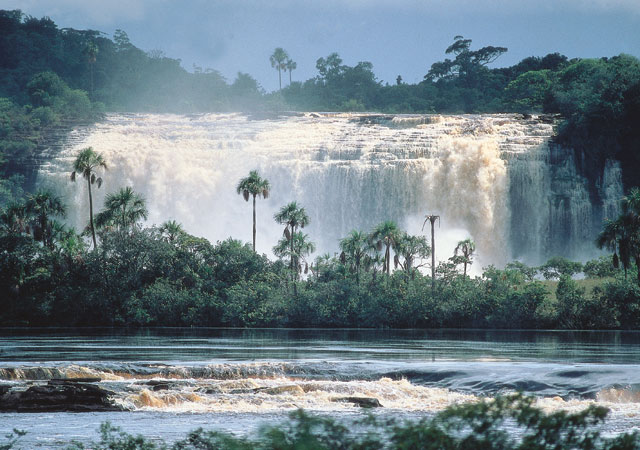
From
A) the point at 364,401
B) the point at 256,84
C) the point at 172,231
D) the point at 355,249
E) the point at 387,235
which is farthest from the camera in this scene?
the point at 256,84

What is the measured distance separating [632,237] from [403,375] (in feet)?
118

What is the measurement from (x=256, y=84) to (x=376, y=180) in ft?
186

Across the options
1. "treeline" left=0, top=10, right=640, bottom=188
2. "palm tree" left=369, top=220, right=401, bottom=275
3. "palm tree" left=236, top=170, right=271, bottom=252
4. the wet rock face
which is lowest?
the wet rock face

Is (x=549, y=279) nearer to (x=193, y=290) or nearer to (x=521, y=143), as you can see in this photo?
(x=521, y=143)

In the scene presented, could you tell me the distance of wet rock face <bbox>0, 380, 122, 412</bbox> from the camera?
66.6ft

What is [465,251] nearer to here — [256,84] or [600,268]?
[600,268]

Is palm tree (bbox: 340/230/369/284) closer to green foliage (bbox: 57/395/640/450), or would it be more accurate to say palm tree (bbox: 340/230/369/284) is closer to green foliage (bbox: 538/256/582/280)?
green foliage (bbox: 538/256/582/280)

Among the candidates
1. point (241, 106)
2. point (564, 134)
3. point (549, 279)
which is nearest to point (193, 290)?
point (549, 279)

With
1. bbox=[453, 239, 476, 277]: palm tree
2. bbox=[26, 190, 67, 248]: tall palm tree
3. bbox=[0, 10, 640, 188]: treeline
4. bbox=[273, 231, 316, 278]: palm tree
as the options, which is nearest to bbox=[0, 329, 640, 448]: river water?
bbox=[26, 190, 67, 248]: tall palm tree

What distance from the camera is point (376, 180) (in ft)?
251

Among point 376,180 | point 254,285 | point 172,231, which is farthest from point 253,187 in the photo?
point 376,180

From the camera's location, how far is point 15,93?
113 meters

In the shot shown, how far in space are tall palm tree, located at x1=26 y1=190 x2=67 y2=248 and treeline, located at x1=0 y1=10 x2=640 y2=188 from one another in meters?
30.4

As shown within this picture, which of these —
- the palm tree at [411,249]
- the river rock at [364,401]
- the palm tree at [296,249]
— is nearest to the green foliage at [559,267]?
the palm tree at [411,249]
